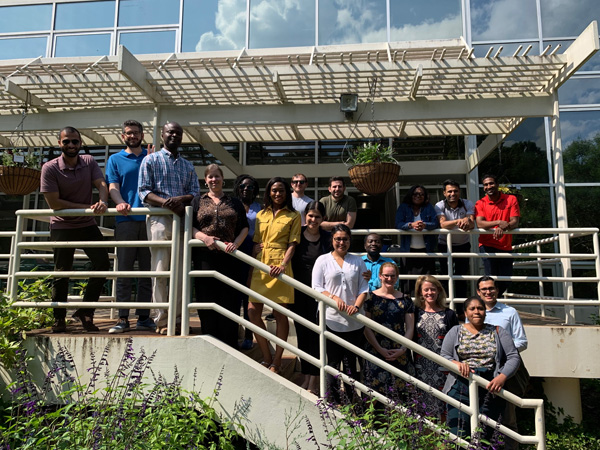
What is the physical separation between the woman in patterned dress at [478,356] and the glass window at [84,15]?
11.2 metres

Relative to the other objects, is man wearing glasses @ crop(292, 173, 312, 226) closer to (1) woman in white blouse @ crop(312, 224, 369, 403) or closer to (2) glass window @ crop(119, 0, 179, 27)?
(1) woman in white blouse @ crop(312, 224, 369, 403)

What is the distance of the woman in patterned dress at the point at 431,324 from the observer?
363 centimetres

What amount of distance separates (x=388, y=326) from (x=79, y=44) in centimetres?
1098

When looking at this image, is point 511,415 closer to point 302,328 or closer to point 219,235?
point 302,328

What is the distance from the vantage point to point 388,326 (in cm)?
366

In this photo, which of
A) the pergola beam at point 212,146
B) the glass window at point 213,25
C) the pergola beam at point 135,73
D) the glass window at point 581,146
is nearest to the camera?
the pergola beam at point 135,73

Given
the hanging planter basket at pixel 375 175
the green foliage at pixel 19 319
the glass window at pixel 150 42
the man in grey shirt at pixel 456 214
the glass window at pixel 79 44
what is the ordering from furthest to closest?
the glass window at pixel 79 44 < the glass window at pixel 150 42 < the hanging planter basket at pixel 375 175 < the man in grey shirt at pixel 456 214 < the green foliage at pixel 19 319

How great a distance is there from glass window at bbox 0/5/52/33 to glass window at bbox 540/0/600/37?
11656mm

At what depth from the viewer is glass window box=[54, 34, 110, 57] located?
36.4ft

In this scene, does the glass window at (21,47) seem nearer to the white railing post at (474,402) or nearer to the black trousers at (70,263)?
the black trousers at (70,263)

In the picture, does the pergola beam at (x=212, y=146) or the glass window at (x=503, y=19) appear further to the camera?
the glass window at (x=503, y=19)

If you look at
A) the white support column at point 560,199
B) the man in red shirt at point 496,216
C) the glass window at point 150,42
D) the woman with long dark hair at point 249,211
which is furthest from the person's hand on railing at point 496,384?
the glass window at point 150,42

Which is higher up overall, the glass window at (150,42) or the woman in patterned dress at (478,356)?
the glass window at (150,42)

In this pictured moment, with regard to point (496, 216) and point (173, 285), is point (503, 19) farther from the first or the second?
point (173, 285)
